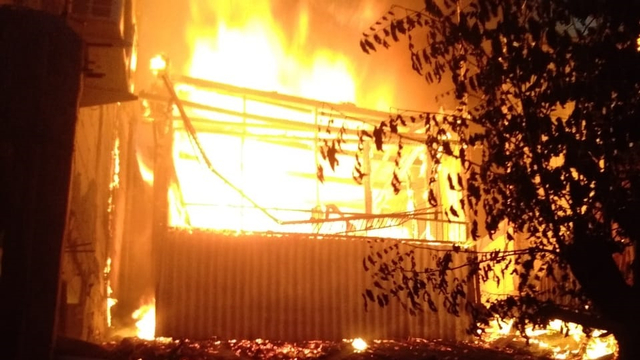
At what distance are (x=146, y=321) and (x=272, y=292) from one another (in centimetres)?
315

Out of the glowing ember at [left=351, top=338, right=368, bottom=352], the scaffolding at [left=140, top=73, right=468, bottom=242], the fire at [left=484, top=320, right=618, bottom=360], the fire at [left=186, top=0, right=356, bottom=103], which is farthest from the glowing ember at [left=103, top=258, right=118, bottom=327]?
the fire at [left=186, top=0, right=356, bottom=103]

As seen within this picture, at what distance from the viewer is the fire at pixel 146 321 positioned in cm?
1034

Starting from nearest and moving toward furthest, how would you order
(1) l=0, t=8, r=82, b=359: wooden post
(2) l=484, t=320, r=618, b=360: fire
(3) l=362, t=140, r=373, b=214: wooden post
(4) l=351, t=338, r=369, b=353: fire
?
(1) l=0, t=8, r=82, b=359: wooden post, (4) l=351, t=338, r=369, b=353: fire, (2) l=484, t=320, r=618, b=360: fire, (3) l=362, t=140, r=373, b=214: wooden post

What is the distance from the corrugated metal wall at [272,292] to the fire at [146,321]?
863 millimetres

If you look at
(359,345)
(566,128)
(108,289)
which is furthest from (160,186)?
(566,128)

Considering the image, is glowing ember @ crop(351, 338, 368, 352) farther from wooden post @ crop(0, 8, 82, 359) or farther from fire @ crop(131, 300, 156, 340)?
wooden post @ crop(0, 8, 82, 359)

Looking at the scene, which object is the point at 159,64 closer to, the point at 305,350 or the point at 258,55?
the point at 305,350

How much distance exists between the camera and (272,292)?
1027 cm

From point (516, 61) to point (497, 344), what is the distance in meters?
6.77

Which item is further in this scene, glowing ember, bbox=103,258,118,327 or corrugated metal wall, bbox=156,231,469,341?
glowing ember, bbox=103,258,118,327

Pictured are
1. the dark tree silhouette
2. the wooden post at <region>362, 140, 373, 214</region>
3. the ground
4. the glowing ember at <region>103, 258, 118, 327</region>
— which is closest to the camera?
the dark tree silhouette

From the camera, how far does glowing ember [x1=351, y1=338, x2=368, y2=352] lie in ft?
32.5

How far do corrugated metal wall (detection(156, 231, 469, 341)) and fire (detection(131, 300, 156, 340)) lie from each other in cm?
86

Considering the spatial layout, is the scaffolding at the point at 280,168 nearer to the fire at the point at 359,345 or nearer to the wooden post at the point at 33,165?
the fire at the point at 359,345
